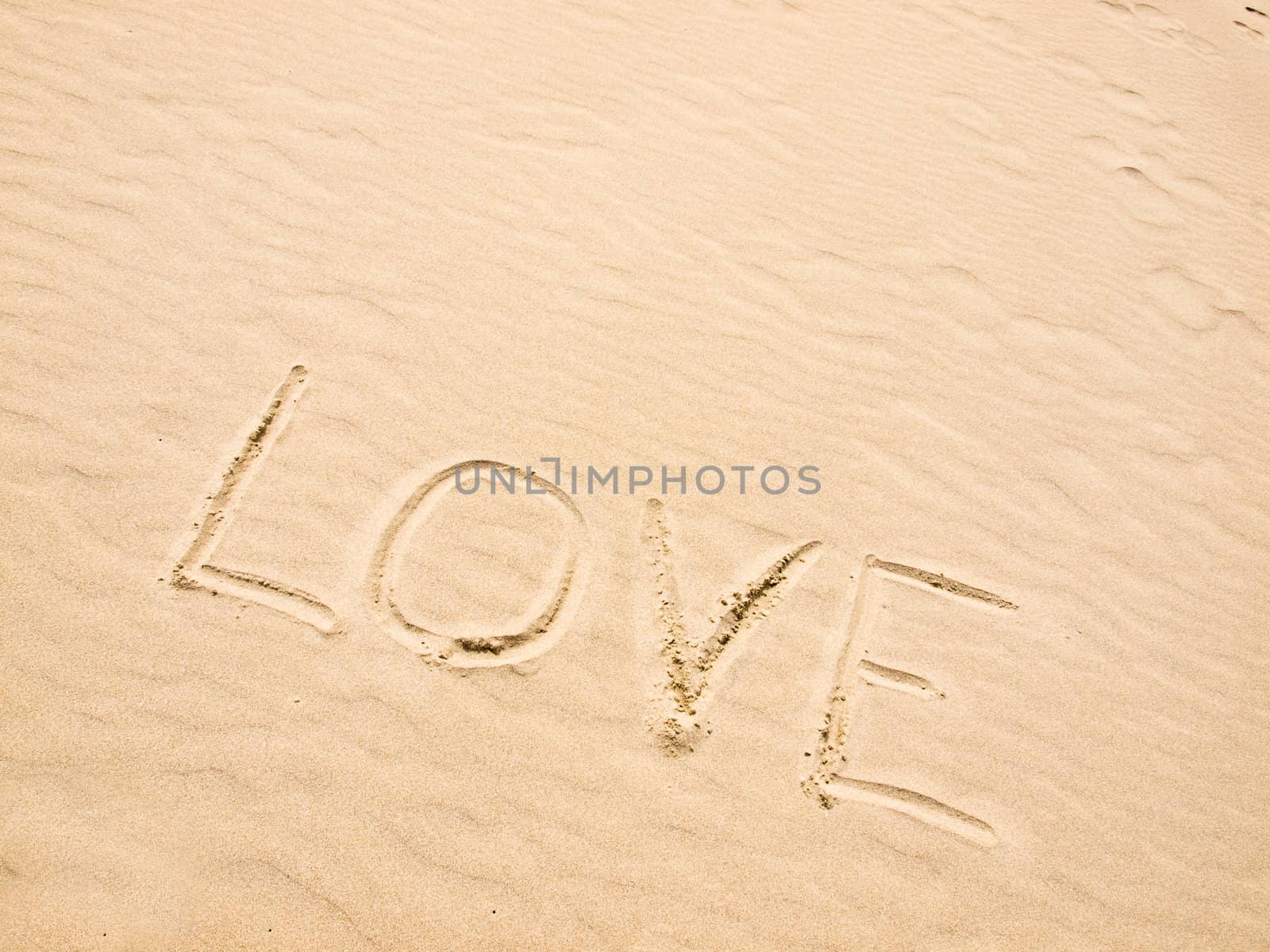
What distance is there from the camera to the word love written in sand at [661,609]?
2021 millimetres

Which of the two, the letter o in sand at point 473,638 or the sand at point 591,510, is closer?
the sand at point 591,510

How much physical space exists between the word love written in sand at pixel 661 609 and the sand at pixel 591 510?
0.04 feet

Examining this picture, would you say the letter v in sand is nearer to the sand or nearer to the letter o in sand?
the sand

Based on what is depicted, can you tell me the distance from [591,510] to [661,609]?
1.43 feet

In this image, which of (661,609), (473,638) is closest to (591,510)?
(661,609)

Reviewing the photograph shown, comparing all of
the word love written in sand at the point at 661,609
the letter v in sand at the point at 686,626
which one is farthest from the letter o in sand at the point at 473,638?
the letter v in sand at the point at 686,626

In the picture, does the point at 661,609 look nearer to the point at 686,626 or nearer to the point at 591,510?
the point at 686,626

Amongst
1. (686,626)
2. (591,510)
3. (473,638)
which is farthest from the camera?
(591,510)

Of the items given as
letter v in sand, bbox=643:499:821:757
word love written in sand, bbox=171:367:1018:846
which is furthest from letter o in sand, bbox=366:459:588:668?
letter v in sand, bbox=643:499:821:757

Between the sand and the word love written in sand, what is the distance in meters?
0.01

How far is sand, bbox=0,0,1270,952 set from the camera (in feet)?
6.05

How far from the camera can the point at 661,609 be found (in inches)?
88.1

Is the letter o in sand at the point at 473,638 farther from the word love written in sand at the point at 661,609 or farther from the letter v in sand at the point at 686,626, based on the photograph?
the letter v in sand at the point at 686,626

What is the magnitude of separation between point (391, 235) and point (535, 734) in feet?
7.26
